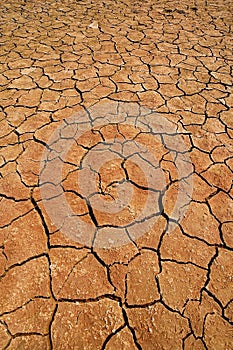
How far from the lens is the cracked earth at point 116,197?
1324 millimetres

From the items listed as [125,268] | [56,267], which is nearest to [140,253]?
[125,268]

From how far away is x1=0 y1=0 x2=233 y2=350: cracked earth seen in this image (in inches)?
52.1

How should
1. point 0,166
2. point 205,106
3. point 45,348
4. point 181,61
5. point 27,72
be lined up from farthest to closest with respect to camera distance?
1. point 181,61
2. point 27,72
3. point 205,106
4. point 0,166
5. point 45,348

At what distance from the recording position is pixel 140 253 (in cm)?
156

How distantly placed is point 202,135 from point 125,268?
54.0 inches

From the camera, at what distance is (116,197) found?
6.04 ft

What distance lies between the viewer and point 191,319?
4.37 ft

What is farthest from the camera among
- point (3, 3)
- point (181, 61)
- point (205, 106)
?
point (3, 3)

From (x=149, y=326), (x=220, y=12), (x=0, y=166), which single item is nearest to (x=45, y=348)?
(x=149, y=326)

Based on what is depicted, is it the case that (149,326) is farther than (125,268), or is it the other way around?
(125,268)

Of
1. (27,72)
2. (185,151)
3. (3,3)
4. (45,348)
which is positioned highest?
(3,3)

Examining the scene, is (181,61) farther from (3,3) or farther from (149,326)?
(3,3)

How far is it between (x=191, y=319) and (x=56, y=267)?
2.56 ft

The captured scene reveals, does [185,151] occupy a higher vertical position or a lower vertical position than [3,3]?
lower
